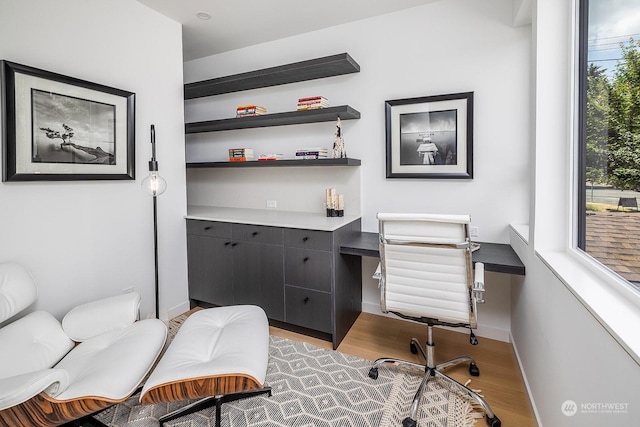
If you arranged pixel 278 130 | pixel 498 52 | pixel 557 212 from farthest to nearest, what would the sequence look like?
pixel 278 130, pixel 498 52, pixel 557 212

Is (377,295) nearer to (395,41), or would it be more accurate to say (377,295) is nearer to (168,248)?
(168,248)

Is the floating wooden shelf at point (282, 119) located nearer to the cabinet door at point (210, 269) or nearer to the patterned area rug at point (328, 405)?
the cabinet door at point (210, 269)

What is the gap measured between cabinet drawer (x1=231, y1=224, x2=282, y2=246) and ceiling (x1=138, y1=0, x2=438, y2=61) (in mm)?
1856

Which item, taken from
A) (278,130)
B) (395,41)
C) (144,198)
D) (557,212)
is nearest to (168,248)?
(144,198)

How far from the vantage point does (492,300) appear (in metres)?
2.57

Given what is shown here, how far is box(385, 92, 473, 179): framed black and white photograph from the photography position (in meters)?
2.54

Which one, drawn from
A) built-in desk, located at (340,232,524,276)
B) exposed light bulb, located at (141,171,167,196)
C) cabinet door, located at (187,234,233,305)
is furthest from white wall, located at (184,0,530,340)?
exposed light bulb, located at (141,171,167,196)

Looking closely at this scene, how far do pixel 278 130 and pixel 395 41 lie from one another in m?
1.38

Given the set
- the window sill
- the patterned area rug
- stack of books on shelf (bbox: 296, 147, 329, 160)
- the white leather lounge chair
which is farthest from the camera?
stack of books on shelf (bbox: 296, 147, 329, 160)

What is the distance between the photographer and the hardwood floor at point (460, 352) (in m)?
1.79

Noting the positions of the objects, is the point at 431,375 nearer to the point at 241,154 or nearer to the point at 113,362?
the point at 113,362

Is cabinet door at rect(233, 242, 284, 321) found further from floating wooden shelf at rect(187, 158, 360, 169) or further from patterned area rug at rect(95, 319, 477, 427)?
floating wooden shelf at rect(187, 158, 360, 169)

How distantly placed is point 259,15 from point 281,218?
5.94ft

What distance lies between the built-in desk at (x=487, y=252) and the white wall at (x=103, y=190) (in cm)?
170
